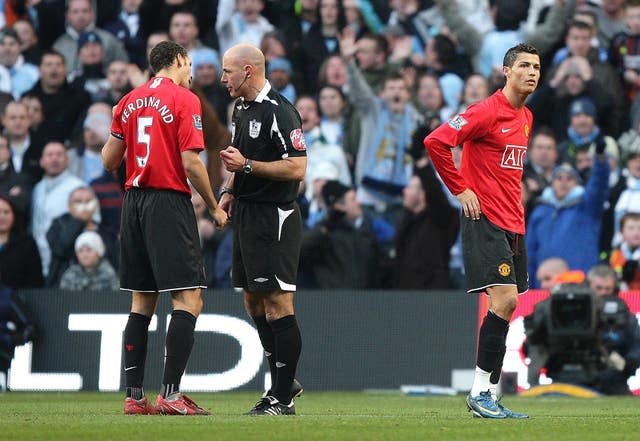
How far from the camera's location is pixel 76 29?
57.1 feet

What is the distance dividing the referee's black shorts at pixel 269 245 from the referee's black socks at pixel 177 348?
49 centimetres

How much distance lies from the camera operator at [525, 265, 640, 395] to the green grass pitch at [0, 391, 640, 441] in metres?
1.85

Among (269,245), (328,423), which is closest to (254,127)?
(269,245)

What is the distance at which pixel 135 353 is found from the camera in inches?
347

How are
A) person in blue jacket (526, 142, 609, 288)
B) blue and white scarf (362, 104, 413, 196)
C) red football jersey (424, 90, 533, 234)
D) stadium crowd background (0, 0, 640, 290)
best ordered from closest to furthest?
red football jersey (424, 90, 533, 234) < person in blue jacket (526, 142, 609, 288) < stadium crowd background (0, 0, 640, 290) < blue and white scarf (362, 104, 413, 196)

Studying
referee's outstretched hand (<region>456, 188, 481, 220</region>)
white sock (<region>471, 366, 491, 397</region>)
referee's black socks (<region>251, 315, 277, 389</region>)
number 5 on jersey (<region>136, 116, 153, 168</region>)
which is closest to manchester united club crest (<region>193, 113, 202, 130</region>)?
number 5 on jersey (<region>136, 116, 153, 168</region>)

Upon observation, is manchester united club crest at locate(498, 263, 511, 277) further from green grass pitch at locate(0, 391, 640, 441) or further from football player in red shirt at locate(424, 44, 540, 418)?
green grass pitch at locate(0, 391, 640, 441)

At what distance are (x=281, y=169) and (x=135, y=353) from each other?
1.55 meters

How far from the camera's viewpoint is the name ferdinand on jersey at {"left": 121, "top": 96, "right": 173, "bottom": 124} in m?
8.57

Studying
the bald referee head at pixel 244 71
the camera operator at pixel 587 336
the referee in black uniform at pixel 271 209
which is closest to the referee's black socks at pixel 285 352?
the referee in black uniform at pixel 271 209

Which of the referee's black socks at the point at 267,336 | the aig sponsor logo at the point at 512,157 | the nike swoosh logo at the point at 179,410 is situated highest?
the aig sponsor logo at the point at 512,157

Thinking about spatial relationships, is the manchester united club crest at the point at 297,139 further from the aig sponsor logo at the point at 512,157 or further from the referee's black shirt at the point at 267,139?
the aig sponsor logo at the point at 512,157

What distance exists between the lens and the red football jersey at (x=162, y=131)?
28.1ft

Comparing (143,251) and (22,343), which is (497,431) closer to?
Result: (143,251)
